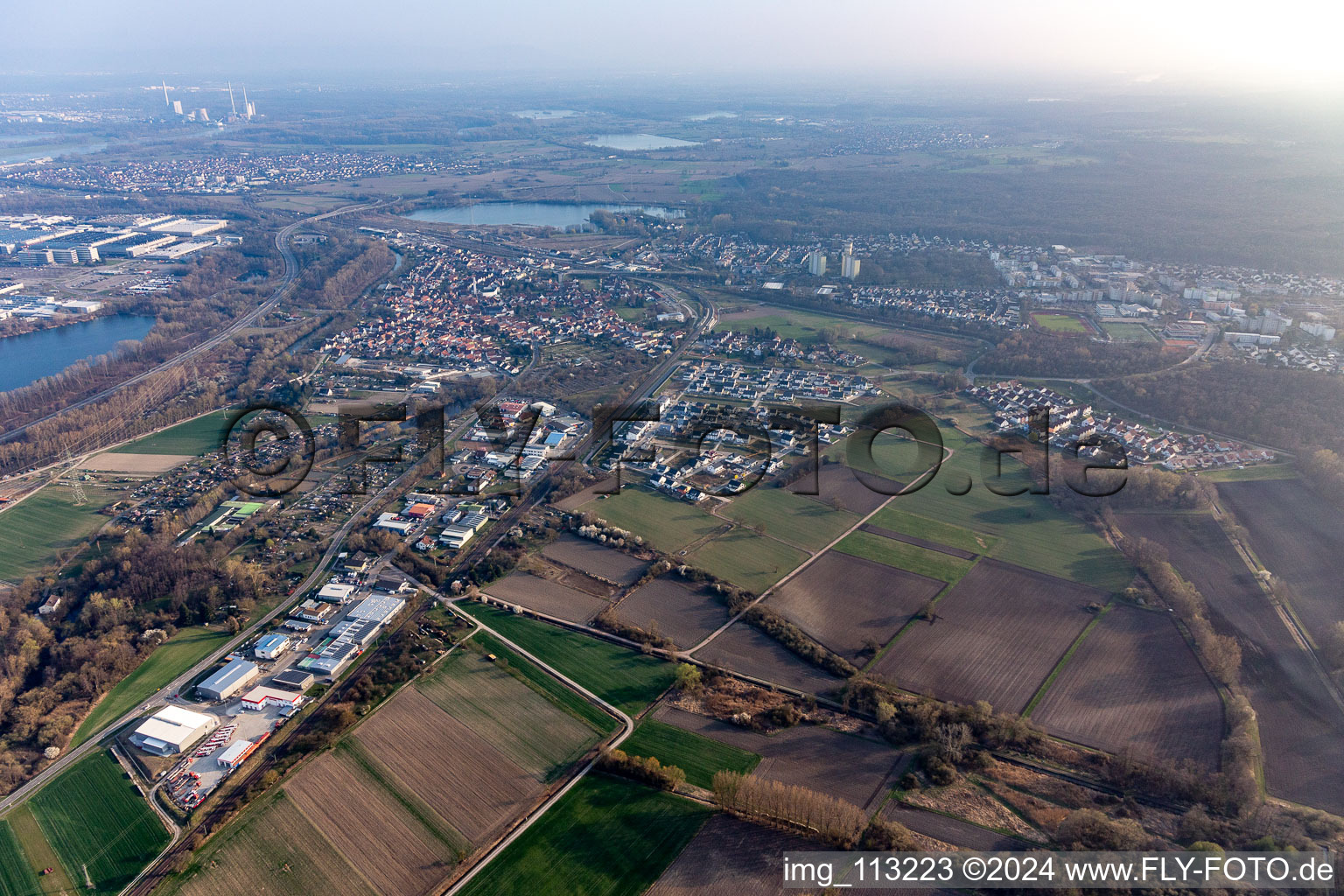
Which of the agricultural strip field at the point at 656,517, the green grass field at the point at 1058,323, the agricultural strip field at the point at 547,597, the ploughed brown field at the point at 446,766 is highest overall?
the green grass field at the point at 1058,323

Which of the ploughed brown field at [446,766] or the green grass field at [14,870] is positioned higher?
the ploughed brown field at [446,766]

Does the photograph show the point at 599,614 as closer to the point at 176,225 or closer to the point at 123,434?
the point at 123,434

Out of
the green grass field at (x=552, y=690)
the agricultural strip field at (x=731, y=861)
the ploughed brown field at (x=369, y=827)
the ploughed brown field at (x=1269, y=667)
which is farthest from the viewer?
the green grass field at (x=552, y=690)

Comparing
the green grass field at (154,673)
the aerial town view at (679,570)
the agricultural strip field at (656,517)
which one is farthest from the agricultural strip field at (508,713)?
the agricultural strip field at (656,517)

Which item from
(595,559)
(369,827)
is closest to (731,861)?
(369,827)

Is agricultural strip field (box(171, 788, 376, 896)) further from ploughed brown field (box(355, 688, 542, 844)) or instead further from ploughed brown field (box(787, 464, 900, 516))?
ploughed brown field (box(787, 464, 900, 516))

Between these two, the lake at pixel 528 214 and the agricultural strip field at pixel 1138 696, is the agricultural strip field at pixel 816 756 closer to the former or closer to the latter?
the agricultural strip field at pixel 1138 696
